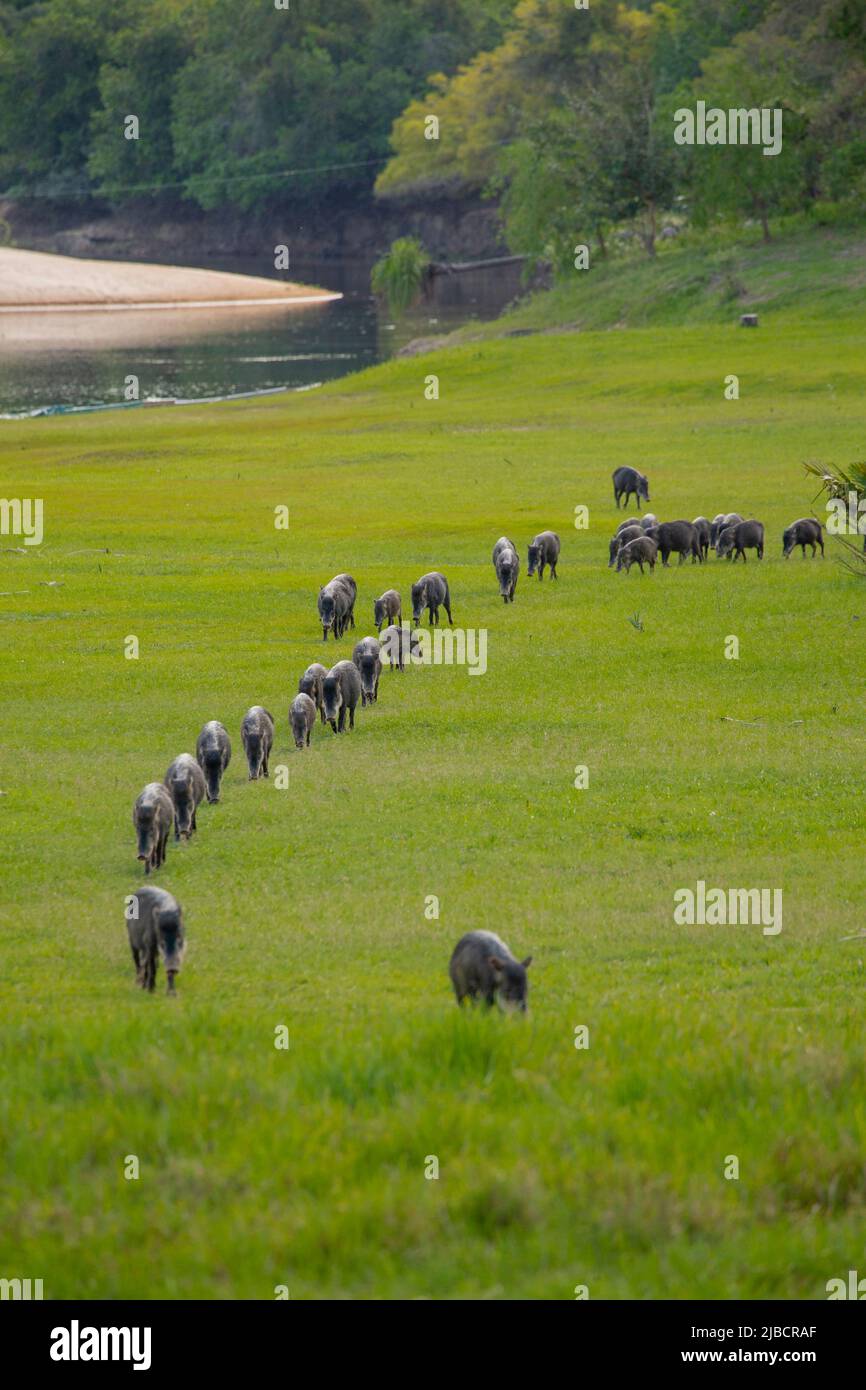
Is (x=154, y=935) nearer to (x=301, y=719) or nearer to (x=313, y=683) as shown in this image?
(x=301, y=719)

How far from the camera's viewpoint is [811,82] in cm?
7862

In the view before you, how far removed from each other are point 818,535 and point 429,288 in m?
81.9

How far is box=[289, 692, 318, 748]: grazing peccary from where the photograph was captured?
19.0 metres

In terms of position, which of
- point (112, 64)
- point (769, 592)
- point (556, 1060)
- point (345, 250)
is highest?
point (112, 64)

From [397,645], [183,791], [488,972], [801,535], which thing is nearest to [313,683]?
[397,645]

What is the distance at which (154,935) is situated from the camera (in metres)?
11.0

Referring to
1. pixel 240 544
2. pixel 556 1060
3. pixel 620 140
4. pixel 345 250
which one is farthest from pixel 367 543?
pixel 345 250

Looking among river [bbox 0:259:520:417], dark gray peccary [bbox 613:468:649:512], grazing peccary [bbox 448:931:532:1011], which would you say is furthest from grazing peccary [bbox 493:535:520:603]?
river [bbox 0:259:520:417]

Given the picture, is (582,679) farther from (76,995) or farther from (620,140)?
(620,140)

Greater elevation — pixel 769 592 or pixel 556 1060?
pixel 769 592

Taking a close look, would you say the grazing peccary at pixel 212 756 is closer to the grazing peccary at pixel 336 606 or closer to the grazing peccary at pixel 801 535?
the grazing peccary at pixel 336 606

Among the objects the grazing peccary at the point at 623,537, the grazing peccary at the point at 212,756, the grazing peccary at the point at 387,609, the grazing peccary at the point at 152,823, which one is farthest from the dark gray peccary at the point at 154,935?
the grazing peccary at the point at 623,537

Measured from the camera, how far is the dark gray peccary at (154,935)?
10.8 meters

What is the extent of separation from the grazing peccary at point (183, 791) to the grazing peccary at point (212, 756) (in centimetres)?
112
